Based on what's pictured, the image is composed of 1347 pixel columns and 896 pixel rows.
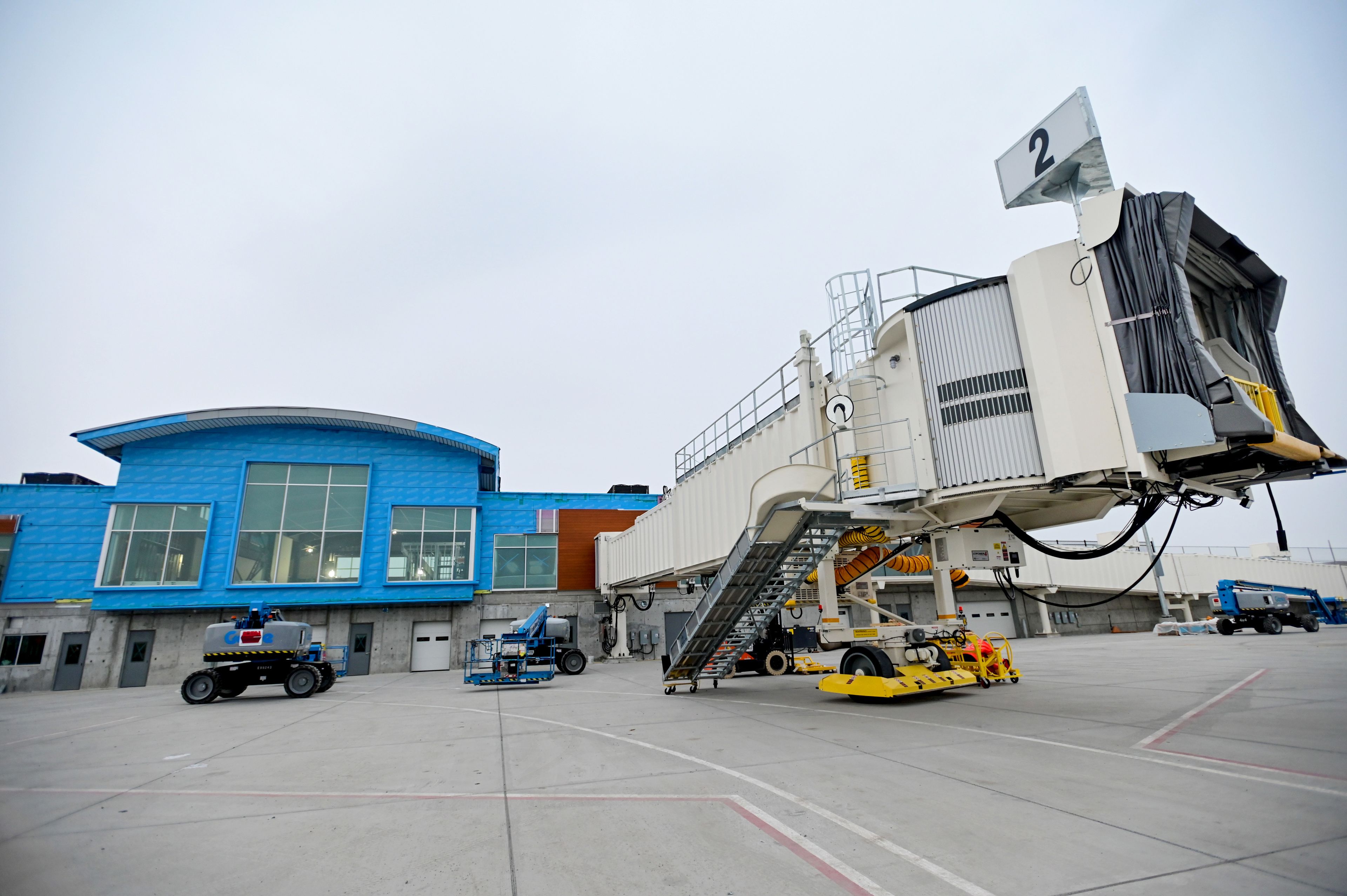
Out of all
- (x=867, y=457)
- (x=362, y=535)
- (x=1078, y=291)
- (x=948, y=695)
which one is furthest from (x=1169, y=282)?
(x=362, y=535)

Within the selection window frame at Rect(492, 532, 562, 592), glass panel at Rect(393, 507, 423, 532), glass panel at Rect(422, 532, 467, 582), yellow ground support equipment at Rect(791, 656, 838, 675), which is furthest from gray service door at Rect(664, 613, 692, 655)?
yellow ground support equipment at Rect(791, 656, 838, 675)

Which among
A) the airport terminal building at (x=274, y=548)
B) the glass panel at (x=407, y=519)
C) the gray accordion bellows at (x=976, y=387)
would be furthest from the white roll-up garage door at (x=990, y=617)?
the gray accordion bellows at (x=976, y=387)

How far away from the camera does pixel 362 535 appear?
30750 mm

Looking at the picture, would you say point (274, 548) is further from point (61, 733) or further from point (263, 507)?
point (61, 733)

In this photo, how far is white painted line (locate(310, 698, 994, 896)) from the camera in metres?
3.97

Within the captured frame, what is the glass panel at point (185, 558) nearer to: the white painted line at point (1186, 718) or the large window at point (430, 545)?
the large window at point (430, 545)

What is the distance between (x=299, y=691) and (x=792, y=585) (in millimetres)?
15394

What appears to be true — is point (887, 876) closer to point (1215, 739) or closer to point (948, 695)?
point (1215, 739)

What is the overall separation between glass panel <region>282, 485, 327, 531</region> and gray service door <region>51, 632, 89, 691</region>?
9299mm

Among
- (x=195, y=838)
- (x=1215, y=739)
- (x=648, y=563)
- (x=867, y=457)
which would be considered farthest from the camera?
(x=648, y=563)

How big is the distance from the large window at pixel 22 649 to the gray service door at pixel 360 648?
1264 cm

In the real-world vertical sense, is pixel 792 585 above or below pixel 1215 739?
above

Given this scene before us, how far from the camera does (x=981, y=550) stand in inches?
463

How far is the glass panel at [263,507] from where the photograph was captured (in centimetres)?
2984
